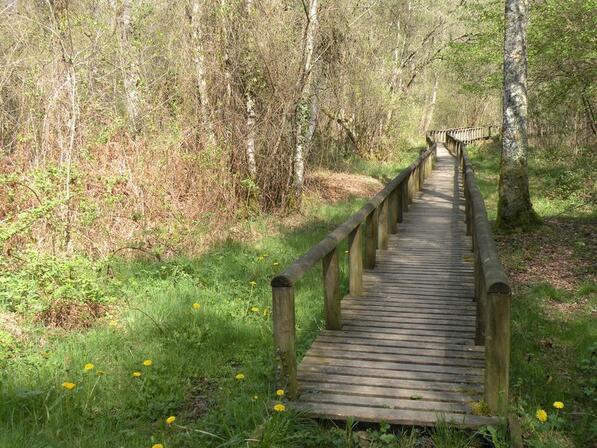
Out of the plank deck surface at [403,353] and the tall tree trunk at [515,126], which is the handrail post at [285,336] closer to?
the plank deck surface at [403,353]

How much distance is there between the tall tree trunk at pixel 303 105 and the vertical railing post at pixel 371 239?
14.8 feet

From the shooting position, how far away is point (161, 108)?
10.1m

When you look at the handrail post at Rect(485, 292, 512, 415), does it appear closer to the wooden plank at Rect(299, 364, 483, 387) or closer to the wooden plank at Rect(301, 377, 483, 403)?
the wooden plank at Rect(301, 377, 483, 403)

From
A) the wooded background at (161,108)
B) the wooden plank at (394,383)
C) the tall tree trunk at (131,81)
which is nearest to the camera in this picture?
the wooden plank at (394,383)

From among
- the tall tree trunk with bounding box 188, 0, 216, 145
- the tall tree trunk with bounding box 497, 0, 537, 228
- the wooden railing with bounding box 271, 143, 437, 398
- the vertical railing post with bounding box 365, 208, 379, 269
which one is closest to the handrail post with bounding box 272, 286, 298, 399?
the wooden railing with bounding box 271, 143, 437, 398

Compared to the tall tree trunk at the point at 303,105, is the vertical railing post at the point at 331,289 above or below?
below

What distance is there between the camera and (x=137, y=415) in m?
4.24

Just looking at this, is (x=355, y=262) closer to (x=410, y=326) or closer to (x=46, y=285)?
(x=410, y=326)

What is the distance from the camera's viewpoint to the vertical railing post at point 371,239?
7.64 meters

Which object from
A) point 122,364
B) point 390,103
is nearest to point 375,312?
point 122,364

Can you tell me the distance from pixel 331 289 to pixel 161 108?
6171mm

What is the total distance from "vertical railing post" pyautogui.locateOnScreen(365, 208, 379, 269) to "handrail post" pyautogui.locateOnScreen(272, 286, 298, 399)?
3.82 m

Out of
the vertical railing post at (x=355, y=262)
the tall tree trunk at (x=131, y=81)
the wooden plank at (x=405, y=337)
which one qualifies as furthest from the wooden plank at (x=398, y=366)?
the tall tree trunk at (x=131, y=81)

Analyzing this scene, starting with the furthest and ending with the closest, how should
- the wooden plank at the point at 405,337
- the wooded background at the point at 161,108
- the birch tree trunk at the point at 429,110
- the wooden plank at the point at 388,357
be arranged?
the birch tree trunk at the point at 429,110 < the wooded background at the point at 161,108 < the wooden plank at the point at 405,337 < the wooden plank at the point at 388,357
